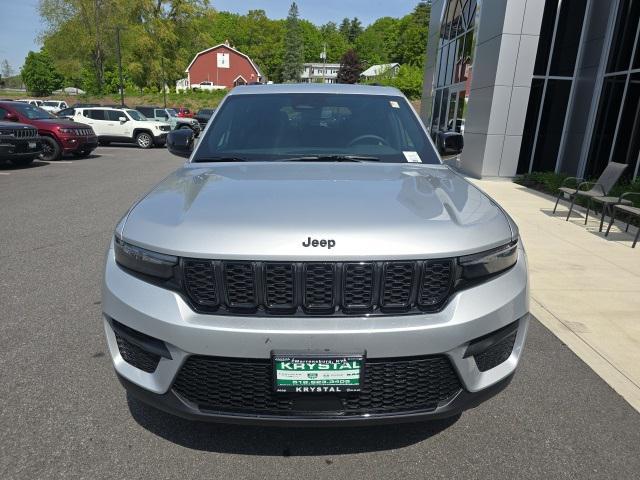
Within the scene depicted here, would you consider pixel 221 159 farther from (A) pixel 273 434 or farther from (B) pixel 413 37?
(B) pixel 413 37

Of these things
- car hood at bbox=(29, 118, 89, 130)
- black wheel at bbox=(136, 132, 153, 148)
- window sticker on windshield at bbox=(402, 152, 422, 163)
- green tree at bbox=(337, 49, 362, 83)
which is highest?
green tree at bbox=(337, 49, 362, 83)

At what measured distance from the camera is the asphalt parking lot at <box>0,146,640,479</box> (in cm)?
227

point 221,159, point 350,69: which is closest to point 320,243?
point 221,159

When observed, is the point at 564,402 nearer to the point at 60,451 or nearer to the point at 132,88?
the point at 60,451

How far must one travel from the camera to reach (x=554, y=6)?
517 inches

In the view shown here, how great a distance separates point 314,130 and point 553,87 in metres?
12.7

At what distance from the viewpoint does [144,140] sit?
21.6 m

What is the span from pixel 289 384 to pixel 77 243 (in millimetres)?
5041

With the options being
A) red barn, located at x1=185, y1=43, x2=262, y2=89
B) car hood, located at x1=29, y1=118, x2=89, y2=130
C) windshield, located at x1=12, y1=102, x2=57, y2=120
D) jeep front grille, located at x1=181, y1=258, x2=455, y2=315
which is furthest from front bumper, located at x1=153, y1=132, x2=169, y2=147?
red barn, located at x1=185, y1=43, x2=262, y2=89

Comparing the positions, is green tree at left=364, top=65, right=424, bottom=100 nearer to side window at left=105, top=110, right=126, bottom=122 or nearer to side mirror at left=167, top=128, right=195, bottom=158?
side window at left=105, top=110, right=126, bottom=122

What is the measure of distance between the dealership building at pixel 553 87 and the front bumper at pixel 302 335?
36.3ft

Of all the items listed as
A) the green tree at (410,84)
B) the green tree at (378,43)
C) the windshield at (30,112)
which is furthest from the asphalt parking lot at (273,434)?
the green tree at (378,43)

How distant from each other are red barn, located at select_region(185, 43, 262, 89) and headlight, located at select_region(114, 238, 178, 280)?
83326 mm

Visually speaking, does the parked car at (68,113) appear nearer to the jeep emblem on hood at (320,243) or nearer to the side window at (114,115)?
the side window at (114,115)
